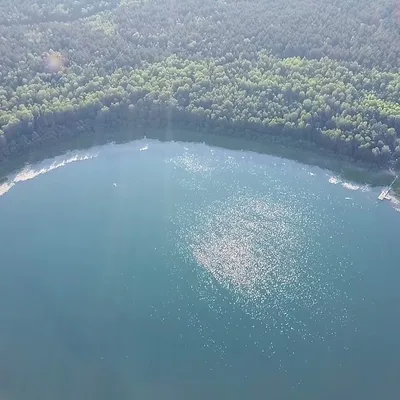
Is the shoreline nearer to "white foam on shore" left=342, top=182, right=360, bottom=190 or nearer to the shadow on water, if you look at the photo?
the shadow on water

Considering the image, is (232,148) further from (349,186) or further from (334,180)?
(349,186)

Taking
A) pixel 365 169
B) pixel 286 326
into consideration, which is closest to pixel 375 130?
pixel 365 169

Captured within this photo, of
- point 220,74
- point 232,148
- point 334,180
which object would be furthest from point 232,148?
point 334,180

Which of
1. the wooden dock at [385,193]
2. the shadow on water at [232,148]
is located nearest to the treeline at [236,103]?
the shadow on water at [232,148]

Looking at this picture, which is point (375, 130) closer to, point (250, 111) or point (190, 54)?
point (250, 111)

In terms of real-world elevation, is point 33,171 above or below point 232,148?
above
